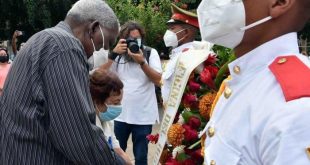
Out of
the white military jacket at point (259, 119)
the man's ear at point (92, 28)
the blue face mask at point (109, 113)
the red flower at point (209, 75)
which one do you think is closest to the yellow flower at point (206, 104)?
the red flower at point (209, 75)

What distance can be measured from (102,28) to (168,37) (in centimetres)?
190

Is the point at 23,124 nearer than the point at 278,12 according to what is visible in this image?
No

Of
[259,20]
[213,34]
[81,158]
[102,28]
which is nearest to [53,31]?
[102,28]

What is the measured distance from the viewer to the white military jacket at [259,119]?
1267 millimetres

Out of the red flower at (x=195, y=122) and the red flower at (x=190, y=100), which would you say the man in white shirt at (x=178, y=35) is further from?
the red flower at (x=195, y=122)

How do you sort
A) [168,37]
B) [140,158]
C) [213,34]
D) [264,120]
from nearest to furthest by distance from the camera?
[264,120] → [213,34] → [168,37] → [140,158]

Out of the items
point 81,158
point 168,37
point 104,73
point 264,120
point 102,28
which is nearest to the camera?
point 264,120

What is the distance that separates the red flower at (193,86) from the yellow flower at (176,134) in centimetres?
24

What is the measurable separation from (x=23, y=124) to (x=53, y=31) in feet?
1.50

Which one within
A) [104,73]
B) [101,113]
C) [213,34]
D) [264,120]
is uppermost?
[213,34]

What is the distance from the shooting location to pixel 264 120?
132 cm

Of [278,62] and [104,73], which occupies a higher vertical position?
[278,62]

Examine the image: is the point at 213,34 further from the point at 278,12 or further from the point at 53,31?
the point at 53,31

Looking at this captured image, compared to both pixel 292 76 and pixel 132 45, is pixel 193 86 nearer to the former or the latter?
pixel 292 76
